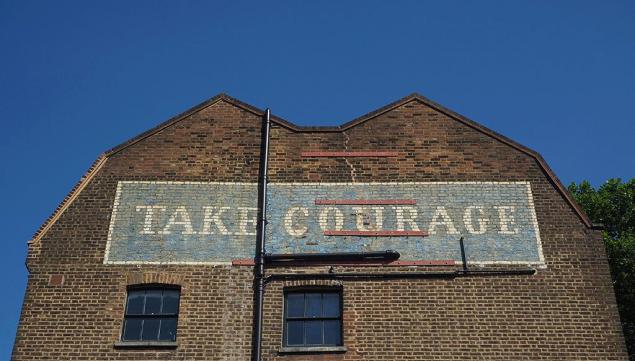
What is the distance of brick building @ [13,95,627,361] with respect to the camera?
546 inches

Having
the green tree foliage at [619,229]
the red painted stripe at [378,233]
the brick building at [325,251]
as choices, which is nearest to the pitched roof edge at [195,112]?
the brick building at [325,251]

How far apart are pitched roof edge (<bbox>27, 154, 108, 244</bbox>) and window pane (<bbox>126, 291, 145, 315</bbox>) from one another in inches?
96.1

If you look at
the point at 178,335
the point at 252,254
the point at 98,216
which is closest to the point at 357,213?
the point at 252,254

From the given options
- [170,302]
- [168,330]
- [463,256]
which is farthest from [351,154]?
[168,330]

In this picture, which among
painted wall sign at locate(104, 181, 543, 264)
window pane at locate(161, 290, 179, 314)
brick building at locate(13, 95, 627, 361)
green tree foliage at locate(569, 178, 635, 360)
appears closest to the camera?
brick building at locate(13, 95, 627, 361)

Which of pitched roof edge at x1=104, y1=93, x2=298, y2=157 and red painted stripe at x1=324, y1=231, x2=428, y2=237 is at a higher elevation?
pitched roof edge at x1=104, y1=93, x2=298, y2=157

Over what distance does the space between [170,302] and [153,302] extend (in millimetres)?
360

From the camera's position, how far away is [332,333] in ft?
46.3

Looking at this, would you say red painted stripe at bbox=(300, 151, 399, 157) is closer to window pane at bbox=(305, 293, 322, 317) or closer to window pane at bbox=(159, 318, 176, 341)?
window pane at bbox=(305, 293, 322, 317)

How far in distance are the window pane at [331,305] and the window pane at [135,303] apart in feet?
12.4

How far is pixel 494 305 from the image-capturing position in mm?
14172

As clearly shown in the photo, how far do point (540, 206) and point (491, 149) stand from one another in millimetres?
1758

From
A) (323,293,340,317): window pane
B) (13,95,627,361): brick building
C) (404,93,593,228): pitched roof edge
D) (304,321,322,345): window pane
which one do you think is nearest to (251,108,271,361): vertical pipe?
(13,95,627,361): brick building

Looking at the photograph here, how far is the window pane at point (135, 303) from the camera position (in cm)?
1433
